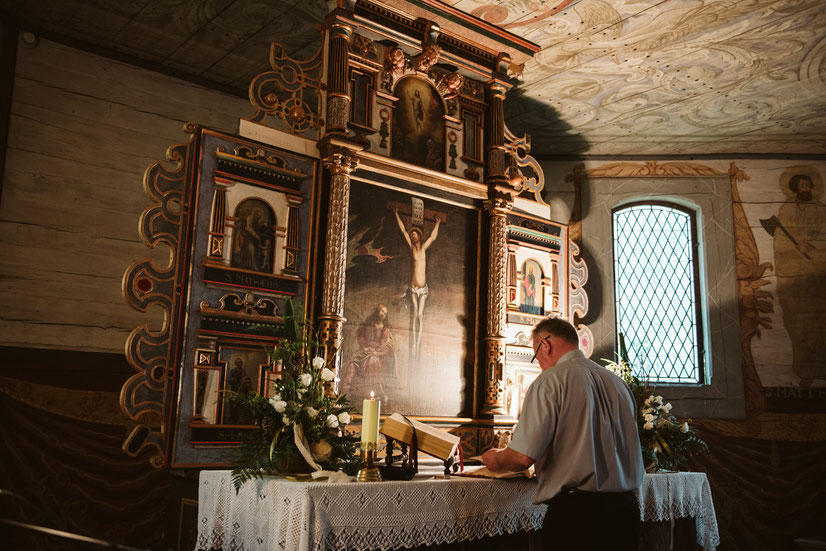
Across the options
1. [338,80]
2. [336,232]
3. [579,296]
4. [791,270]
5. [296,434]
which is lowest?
[296,434]

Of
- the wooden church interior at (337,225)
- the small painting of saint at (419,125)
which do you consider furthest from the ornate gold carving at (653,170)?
the small painting of saint at (419,125)

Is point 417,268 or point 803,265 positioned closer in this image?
point 417,268

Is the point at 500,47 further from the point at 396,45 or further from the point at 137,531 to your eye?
the point at 137,531

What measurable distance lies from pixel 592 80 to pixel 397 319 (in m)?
4.28

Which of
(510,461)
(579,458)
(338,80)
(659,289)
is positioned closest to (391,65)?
(338,80)

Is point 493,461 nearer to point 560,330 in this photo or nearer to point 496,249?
point 560,330

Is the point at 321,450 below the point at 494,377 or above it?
below

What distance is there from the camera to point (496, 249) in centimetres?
715

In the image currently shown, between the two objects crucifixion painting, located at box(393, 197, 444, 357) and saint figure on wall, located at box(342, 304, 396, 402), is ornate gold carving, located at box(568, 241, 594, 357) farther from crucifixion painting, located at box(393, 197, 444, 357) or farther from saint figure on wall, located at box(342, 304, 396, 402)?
saint figure on wall, located at box(342, 304, 396, 402)

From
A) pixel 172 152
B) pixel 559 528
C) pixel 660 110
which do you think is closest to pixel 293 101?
pixel 172 152

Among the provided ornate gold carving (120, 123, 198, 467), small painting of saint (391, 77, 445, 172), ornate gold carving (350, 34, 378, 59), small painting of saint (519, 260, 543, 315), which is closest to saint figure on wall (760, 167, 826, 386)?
small painting of saint (519, 260, 543, 315)

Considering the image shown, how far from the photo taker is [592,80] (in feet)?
28.2

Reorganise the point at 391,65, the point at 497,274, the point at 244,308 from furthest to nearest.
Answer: the point at 497,274 < the point at 391,65 < the point at 244,308

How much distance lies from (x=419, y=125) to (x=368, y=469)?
396 cm
